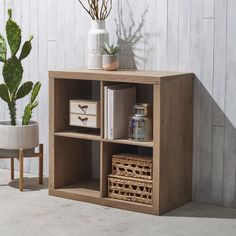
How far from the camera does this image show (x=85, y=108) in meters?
4.04

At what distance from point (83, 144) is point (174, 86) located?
0.91m

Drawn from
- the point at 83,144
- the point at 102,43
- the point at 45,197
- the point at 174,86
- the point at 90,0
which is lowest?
the point at 45,197

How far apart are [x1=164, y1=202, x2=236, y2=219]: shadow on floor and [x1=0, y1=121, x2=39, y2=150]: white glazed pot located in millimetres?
1075

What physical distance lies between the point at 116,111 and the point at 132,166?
335 mm

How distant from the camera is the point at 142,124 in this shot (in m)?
3.81

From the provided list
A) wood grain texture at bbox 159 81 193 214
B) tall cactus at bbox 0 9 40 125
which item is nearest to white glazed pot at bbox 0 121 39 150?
tall cactus at bbox 0 9 40 125

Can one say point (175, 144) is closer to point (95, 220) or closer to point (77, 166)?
point (95, 220)

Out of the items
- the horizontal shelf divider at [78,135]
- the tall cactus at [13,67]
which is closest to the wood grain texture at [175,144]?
the horizontal shelf divider at [78,135]

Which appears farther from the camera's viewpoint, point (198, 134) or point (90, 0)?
point (90, 0)

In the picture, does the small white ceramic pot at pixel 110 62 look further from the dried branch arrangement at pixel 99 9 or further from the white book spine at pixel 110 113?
the dried branch arrangement at pixel 99 9

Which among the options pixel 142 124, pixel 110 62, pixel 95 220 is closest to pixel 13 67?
pixel 110 62

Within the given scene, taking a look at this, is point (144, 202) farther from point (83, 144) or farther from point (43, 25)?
point (43, 25)

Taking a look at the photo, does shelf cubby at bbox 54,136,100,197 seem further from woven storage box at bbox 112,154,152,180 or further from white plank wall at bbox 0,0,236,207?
white plank wall at bbox 0,0,236,207

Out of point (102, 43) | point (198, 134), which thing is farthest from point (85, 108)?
point (198, 134)
